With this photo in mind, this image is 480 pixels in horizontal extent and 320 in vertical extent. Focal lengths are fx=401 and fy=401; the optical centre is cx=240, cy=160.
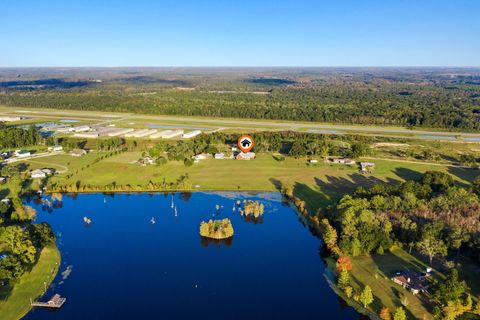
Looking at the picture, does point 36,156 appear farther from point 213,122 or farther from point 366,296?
point 366,296

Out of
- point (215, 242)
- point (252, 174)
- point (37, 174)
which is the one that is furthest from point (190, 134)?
point (215, 242)

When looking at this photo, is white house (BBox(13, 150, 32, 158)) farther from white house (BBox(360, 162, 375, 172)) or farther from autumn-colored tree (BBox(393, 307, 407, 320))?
autumn-colored tree (BBox(393, 307, 407, 320))

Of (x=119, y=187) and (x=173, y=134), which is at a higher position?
(x=173, y=134)

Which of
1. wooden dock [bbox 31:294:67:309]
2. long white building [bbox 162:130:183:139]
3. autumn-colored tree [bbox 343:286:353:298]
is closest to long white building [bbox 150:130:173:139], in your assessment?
long white building [bbox 162:130:183:139]

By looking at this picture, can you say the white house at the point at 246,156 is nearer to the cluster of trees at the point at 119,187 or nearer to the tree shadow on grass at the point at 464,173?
the cluster of trees at the point at 119,187

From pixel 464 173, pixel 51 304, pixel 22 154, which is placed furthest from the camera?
pixel 22 154

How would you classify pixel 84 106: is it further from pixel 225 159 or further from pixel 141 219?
pixel 141 219

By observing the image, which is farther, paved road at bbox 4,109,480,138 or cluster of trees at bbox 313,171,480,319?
paved road at bbox 4,109,480,138

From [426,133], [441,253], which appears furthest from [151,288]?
[426,133]
